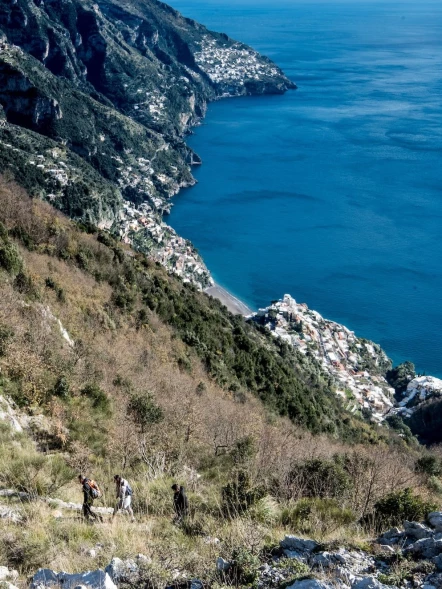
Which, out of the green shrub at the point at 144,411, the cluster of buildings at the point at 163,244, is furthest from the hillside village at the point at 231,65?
the green shrub at the point at 144,411

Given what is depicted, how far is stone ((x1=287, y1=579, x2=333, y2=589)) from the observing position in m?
5.08

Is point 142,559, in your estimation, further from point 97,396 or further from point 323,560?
point 97,396

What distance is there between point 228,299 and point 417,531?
55.3m

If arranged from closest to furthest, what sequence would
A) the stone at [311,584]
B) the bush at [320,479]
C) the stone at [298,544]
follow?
the stone at [311,584] < the stone at [298,544] < the bush at [320,479]

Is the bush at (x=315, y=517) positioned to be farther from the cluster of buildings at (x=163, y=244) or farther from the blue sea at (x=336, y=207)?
the cluster of buildings at (x=163, y=244)

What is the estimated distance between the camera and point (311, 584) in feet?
16.9

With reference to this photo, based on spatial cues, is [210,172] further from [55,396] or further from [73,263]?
[55,396]

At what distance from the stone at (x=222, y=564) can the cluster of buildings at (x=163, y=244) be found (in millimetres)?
52866

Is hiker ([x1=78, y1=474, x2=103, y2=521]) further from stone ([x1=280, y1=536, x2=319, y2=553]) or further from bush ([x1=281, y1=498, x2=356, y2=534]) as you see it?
bush ([x1=281, y1=498, x2=356, y2=534])

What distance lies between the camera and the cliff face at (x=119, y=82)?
9094 cm

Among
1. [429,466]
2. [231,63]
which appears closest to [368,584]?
[429,466]

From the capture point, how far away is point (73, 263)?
81.8 ft

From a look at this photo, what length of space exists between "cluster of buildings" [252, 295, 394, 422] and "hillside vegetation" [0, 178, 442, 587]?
72.9 feet

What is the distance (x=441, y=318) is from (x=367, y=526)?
55310 mm
